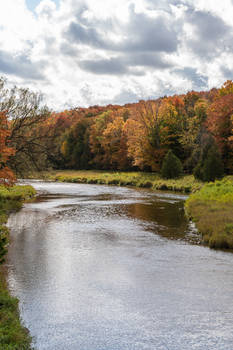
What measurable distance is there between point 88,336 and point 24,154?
20.2m

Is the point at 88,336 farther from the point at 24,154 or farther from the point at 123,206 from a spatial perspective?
the point at 123,206

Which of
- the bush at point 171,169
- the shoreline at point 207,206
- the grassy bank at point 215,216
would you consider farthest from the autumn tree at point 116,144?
the grassy bank at point 215,216

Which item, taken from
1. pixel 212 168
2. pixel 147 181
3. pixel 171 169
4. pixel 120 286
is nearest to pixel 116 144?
pixel 147 181

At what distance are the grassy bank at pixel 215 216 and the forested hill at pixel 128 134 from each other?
9983 mm

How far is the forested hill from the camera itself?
87.7 feet

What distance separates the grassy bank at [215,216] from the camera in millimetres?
16953

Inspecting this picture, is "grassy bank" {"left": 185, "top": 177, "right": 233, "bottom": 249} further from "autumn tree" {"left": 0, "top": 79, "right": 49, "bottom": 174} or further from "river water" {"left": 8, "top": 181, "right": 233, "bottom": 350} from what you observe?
"autumn tree" {"left": 0, "top": 79, "right": 49, "bottom": 174}

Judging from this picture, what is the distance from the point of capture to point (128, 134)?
6406cm

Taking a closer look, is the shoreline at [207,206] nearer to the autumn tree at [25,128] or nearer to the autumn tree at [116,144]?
the autumn tree at [25,128]

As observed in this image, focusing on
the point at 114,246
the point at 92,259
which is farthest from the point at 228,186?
the point at 92,259

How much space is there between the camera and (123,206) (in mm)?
30578

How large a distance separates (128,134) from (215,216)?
44.0 m

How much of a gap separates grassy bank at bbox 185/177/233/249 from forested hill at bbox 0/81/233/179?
9.98 m

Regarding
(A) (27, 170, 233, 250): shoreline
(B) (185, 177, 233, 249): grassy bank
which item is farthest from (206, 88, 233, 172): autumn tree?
(B) (185, 177, 233, 249): grassy bank
